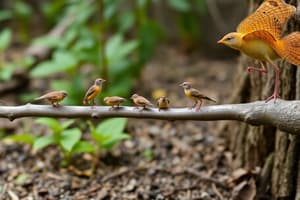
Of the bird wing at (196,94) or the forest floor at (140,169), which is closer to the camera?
the bird wing at (196,94)

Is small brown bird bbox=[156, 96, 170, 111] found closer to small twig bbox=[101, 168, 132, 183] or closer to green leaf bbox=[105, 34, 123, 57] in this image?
small twig bbox=[101, 168, 132, 183]

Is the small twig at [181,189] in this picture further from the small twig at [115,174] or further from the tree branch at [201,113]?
the tree branch at [201,113]

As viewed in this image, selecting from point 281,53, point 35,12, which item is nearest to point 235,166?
point 281,53

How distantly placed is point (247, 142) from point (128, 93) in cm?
84

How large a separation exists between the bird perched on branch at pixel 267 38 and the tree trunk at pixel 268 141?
9.5 inches

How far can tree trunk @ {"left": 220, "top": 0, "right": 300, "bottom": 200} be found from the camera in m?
1.64

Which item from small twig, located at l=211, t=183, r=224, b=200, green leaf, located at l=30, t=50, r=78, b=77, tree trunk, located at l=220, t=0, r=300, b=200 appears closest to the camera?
tree trunk, located at l=220, t=0, r=300, b=200

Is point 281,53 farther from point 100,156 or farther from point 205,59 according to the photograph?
point 205,59

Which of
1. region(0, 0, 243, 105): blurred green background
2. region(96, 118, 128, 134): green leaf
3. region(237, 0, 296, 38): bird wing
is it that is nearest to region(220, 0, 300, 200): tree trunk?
region(237, 0, 296, 38): bird wing

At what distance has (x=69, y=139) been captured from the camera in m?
1.91

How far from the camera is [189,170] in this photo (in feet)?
6.52

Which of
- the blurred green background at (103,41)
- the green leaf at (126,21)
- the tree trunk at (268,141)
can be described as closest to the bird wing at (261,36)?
the tree trunk at (268,141)

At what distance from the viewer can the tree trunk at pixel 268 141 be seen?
164 cm

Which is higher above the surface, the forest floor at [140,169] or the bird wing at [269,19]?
the bird wing at [269,19]
